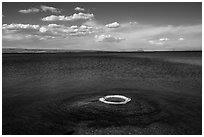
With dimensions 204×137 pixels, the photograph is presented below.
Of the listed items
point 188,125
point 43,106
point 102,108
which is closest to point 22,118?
point 43,106

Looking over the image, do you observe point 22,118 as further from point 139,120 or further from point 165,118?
point 165,118

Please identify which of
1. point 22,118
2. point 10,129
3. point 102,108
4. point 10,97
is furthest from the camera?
point 10,97

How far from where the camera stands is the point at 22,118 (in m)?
15.2

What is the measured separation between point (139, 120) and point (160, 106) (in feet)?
14.1

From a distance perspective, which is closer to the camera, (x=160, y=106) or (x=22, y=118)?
(x=22, y=118)

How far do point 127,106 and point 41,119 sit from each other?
7.13 metres

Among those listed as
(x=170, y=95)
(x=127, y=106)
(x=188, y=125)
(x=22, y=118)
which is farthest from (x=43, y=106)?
(x=170, y=95)

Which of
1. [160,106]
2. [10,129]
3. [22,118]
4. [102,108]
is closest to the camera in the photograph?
[10,129]

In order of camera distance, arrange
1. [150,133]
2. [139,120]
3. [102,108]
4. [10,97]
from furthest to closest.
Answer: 1. [10,97]
2. [102,108]
3. [139,120]
4. [150,133]

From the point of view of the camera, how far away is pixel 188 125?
1385cm

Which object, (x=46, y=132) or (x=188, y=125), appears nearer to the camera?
(x=46, y=132)

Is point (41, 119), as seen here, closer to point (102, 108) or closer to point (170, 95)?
point (102, 108)

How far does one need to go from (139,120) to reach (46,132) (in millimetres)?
6419

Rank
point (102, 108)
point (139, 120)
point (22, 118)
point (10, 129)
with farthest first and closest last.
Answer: point (102, 108), point (22, 118), point (139, 120), point (10, 129)
